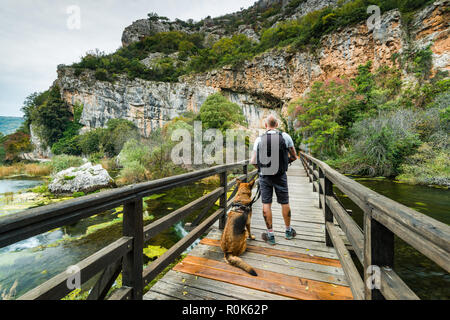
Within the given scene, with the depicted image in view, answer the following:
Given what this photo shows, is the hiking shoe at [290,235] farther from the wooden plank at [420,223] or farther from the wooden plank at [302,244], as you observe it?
the wooden plank at [420,223]

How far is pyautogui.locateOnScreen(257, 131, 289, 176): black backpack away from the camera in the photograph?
231cm

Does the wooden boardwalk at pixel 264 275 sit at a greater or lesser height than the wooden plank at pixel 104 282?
lesser

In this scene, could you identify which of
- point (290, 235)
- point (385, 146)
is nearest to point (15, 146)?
point (290, 235)

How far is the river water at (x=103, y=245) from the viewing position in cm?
329

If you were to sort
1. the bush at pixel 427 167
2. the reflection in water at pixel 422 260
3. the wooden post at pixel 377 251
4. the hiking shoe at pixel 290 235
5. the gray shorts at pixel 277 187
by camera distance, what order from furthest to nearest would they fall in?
1. the bush at pixel 427 167
2. the reflection in water at pixel 422 260
3. the hiking shoe at pixel 290 235
4. the gray shorts at pixel 277 187
5. the wooden post at pixel 377 251

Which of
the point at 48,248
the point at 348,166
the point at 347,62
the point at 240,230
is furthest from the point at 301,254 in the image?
the point at 347,62

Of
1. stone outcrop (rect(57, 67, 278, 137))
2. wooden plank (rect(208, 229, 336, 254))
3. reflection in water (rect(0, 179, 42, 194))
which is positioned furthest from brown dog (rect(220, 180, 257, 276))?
stone outcrop (rect(57, 67, 278, 137))

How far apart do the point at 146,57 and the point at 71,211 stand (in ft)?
172

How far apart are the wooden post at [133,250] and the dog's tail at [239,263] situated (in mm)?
936

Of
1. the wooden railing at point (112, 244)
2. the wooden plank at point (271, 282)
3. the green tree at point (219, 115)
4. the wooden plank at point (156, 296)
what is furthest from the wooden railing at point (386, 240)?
the green tree at point (219, 115)

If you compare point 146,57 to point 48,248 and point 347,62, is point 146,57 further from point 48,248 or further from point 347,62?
point 48,248

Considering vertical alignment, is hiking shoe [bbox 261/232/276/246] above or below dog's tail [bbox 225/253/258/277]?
below

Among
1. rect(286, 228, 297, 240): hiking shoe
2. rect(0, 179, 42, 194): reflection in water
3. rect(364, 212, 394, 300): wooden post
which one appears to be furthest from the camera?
rect(0, 179, 42, 194): reflection in water

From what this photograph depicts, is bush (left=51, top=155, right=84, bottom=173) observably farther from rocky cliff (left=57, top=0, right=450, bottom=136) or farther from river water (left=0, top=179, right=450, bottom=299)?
rocky cliff (left=57, top=0, right=450, bottom=136)
